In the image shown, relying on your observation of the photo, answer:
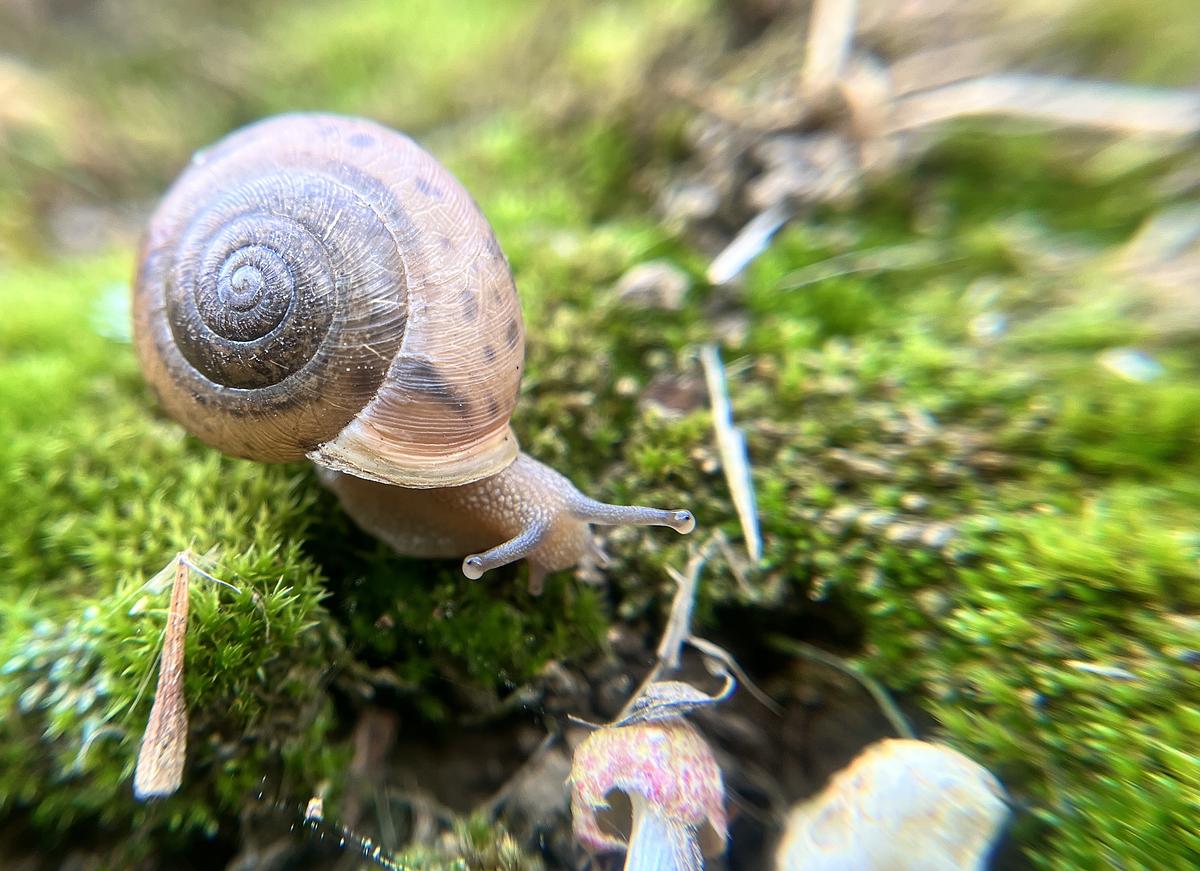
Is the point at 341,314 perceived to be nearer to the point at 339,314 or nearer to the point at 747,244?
the point at 339,314

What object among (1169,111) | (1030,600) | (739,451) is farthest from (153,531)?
(1169,111)

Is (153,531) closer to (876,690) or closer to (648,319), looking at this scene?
(648,319)

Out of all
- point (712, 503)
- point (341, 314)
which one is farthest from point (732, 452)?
point (341, 314)

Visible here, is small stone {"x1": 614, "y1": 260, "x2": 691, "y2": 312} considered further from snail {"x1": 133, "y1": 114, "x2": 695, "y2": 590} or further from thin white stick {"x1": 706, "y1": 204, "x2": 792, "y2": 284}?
snail {"x1": 133, "y1": 114, "x2": 695, "y2": 590}

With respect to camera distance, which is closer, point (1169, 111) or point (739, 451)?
point (739, 451)

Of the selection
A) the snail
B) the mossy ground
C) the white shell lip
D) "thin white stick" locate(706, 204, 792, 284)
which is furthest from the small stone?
the white shell lip

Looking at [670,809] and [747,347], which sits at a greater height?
[747,347]
